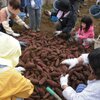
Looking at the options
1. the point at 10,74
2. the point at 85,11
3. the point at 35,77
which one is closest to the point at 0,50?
the point at 10,74

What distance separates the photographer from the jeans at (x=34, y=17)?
6541 millimetres

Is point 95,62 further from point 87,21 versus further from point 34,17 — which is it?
Result: point 34,17

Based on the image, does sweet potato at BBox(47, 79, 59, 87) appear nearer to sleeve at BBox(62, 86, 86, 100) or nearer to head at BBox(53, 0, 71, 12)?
sleeve at BBox(62, 86, 86, 100)

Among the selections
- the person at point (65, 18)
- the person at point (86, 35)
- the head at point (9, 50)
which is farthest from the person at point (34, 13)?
the head at point (9, 50)

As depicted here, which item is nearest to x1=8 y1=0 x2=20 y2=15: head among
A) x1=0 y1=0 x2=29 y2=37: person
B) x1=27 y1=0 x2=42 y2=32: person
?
x1=0 y1=0 x2=29 y2=37: person

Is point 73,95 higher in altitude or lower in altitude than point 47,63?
higher

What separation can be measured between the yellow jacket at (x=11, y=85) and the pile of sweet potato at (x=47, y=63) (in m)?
0.74

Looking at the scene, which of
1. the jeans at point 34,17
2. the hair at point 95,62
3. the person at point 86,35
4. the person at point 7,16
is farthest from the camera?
the jeans at point 34,17

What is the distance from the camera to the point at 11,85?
320 cm

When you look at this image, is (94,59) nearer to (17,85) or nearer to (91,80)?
(91,80)

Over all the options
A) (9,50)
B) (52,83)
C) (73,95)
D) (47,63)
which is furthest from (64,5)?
(73,95)

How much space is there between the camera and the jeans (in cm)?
654

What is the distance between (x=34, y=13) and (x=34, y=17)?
0.29ft

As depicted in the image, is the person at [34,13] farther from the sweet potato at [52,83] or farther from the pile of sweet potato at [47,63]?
the sweet potato at [52,83]
